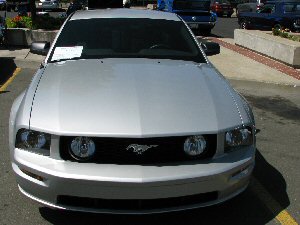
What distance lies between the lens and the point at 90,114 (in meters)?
3.10

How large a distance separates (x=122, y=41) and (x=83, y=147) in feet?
6.06

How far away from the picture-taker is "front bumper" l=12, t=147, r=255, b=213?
9.41 feet

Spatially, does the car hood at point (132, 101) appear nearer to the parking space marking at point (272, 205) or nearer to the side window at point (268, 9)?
the parking space marking at point (272, 205)

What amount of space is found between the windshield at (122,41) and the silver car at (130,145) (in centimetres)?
81

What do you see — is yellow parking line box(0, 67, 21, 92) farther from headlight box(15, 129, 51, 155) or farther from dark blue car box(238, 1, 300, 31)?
dark blue car box(238, 1, 300, 31)

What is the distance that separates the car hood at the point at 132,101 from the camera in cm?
301

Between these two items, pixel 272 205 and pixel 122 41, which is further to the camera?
pixel 122 41

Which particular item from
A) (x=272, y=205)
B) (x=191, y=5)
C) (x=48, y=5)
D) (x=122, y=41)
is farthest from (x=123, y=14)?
(x=48, y=5)

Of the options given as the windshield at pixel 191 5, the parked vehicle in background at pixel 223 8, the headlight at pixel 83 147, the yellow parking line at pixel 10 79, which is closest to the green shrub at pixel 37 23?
the yellow parking line at pixel 10 79

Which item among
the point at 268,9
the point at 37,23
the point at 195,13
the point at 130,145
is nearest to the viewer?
the point at 130,145

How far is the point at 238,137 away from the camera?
3254mm

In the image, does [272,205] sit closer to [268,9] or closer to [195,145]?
[195,145]

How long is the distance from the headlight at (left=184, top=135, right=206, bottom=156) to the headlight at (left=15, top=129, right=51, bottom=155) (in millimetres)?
996

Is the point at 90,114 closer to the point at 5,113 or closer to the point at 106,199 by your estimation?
the point at 106,199
